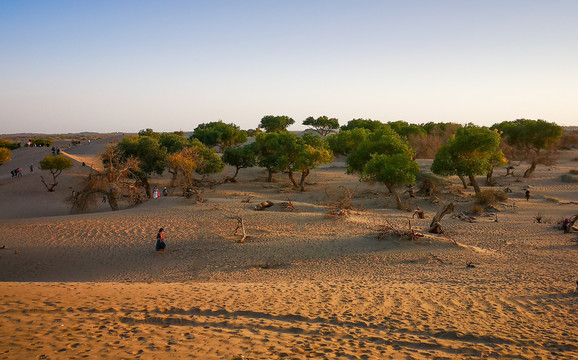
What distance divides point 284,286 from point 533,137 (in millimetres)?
47246

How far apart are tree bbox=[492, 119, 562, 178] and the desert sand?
78.7 ft

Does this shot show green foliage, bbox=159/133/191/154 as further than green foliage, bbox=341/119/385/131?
No

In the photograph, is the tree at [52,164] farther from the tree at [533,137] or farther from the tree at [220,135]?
the tree at [533,137]

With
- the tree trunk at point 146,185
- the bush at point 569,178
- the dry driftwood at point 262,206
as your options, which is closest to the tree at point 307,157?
the dry driftwood at point 262,206

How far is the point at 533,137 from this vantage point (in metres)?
47.0

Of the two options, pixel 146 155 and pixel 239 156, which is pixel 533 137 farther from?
pixel 146 155

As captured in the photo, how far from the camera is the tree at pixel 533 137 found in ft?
149

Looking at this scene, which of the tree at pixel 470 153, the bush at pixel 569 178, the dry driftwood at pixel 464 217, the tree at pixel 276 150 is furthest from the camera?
the tree at pixel 276 150

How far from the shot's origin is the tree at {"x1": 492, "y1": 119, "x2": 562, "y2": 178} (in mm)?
45438

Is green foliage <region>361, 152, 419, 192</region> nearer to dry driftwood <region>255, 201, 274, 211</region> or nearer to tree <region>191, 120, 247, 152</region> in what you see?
dry driftwood <region>255, 201, 274, 211</region>

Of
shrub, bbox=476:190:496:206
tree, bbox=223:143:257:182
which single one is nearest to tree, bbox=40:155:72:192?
tree, bbox=223:143:257:182

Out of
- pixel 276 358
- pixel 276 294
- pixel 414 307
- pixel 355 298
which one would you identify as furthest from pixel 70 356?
pixel 414 307

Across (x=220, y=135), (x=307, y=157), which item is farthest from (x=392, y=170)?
(x=220, y=135)

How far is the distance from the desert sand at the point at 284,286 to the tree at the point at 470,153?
527 cm
